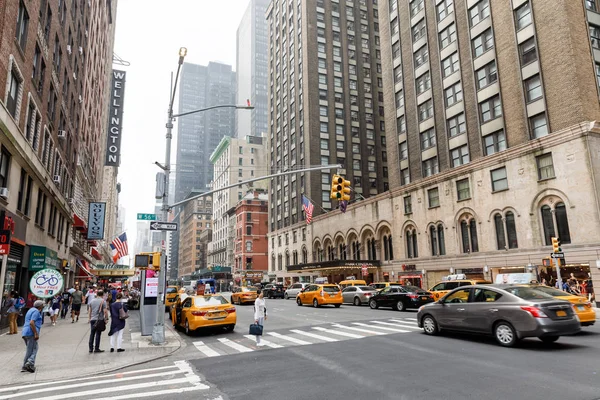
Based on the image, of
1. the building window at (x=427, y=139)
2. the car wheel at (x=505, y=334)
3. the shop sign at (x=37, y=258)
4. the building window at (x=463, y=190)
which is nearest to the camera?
the car wheel at (x=505, y=334)

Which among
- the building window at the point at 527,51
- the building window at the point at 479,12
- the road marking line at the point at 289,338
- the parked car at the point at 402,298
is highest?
the building window at the point at 479,12

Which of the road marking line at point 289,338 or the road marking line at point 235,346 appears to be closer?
the road marking line at point 235,346

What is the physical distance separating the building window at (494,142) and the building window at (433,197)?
609cm

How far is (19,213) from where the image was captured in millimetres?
18609

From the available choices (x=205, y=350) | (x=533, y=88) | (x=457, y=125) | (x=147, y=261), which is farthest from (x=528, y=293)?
(x=457, y=125)

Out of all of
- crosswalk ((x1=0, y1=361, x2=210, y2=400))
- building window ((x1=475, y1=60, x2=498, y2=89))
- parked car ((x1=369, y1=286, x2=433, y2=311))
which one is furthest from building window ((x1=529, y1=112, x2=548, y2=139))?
crosswalk ((x1=0, y1=361, x2=210, y2=400))

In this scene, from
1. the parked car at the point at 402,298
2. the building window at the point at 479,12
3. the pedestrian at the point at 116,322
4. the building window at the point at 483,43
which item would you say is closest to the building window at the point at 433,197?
the building window at the point at 483,43

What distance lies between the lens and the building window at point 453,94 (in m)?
37.2

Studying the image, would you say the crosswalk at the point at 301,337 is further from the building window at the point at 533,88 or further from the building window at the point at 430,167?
the building window at the point at 430,167

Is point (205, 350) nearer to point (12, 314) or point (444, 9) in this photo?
point (12, 314)

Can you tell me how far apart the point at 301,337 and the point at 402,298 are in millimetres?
11504

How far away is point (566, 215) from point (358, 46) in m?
52.1

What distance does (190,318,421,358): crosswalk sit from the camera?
12262mm

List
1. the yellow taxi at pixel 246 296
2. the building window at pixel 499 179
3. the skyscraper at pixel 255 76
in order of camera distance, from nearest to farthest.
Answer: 1. the building window at pixel 499 179
2. the yellow taxi at pixel 246 296
3. the skyscraper at pixel 255 76
